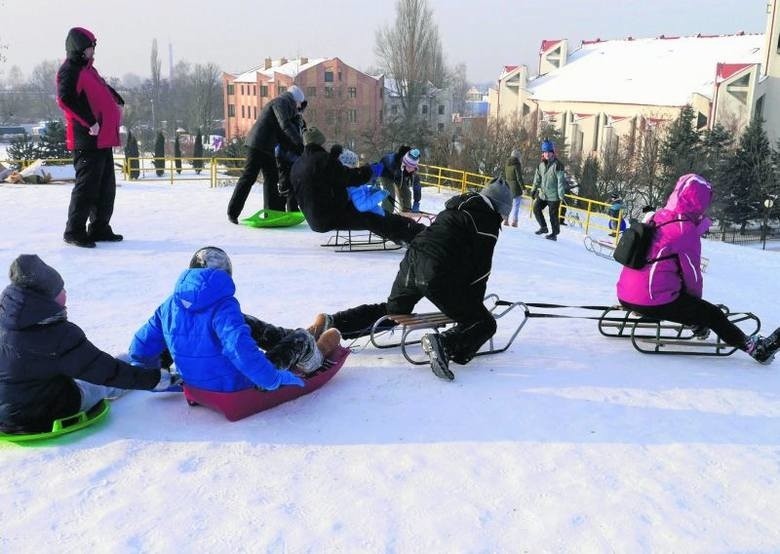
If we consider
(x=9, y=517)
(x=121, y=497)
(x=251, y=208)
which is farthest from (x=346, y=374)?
(x=251, y=208)

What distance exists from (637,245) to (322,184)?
3648mm

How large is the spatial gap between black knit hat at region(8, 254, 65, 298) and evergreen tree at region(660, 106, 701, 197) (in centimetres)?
3889

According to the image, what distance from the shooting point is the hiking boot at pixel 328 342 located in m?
4.84

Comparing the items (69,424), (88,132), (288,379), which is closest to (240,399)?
(288,379)

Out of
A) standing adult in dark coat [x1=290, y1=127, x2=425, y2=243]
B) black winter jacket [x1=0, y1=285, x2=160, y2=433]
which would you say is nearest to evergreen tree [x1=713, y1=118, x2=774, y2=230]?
standing adult in dark coat [x1=290, y1=127, x2=425, y2=243]

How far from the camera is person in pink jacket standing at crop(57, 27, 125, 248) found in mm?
7594

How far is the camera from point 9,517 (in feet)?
10.5

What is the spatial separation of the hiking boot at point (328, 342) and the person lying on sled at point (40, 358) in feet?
4.28

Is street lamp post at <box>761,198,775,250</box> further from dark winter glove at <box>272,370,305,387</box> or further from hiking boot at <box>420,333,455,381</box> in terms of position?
dark winter glove at <box>272,370,305,387</box>

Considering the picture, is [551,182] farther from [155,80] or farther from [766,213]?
[155,80]

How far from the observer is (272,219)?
10.1m

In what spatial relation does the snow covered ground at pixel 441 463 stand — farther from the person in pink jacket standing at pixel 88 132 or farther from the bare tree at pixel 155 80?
the bare tree at pixel 155 80

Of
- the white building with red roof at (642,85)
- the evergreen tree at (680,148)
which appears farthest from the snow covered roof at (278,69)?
the evergreen tree at (680,148)

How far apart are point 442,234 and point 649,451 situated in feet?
6.38
